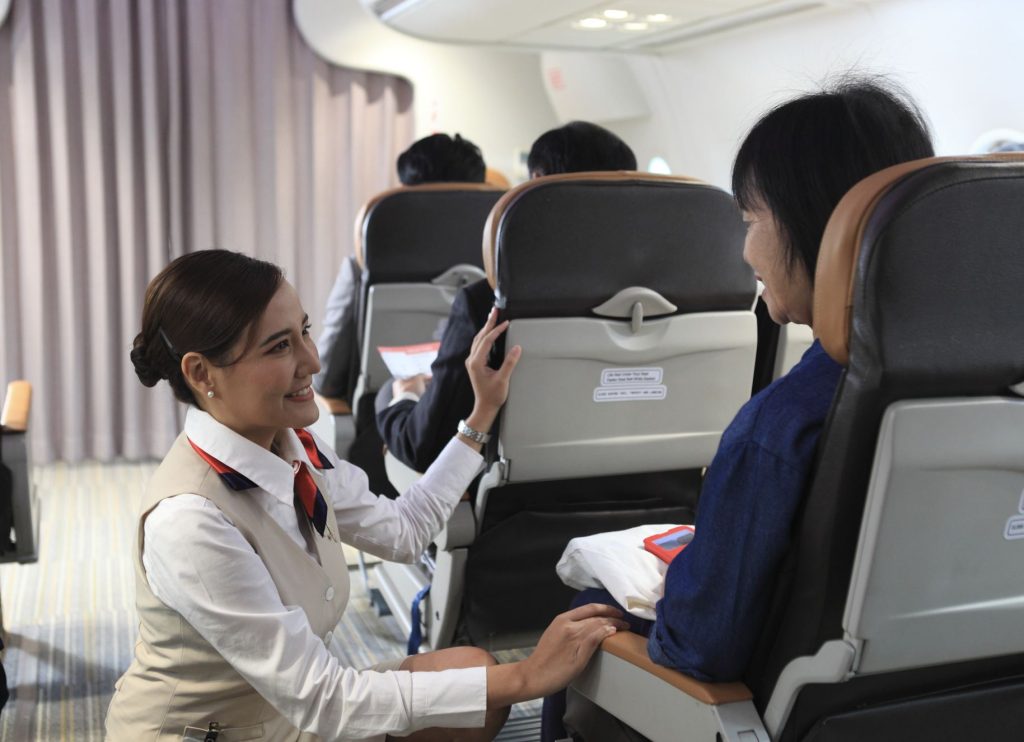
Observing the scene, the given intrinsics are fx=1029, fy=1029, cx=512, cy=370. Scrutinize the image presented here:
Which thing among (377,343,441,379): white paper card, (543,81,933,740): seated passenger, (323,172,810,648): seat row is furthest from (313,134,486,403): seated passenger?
(543,81,933,740): seated passenger

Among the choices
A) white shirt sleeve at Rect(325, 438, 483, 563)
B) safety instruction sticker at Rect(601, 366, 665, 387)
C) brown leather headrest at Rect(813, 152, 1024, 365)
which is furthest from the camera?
safety instruction sticker at Rect(601, 366, 665, 387)

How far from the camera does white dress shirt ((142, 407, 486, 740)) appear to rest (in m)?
1.51

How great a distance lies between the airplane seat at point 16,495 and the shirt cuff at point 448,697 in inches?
60.7

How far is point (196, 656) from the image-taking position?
160 centimetres

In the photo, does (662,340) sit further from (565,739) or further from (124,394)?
(124,394)

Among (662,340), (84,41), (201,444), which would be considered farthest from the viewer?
(84,41)

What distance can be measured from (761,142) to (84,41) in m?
4.35

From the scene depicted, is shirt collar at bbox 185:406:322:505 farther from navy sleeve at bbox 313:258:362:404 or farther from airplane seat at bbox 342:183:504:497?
navy sleeve at bbox 313:258:362:404

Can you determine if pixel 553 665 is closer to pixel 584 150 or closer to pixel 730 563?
pixel 730 563

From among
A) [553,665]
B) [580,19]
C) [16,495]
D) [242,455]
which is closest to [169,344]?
[242,455]

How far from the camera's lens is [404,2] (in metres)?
4.19

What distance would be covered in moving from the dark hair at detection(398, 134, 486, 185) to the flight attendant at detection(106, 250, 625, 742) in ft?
6.35

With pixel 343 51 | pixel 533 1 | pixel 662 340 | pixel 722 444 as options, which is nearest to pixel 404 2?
pixel 533 1

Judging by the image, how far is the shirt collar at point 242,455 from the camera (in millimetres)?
1624
